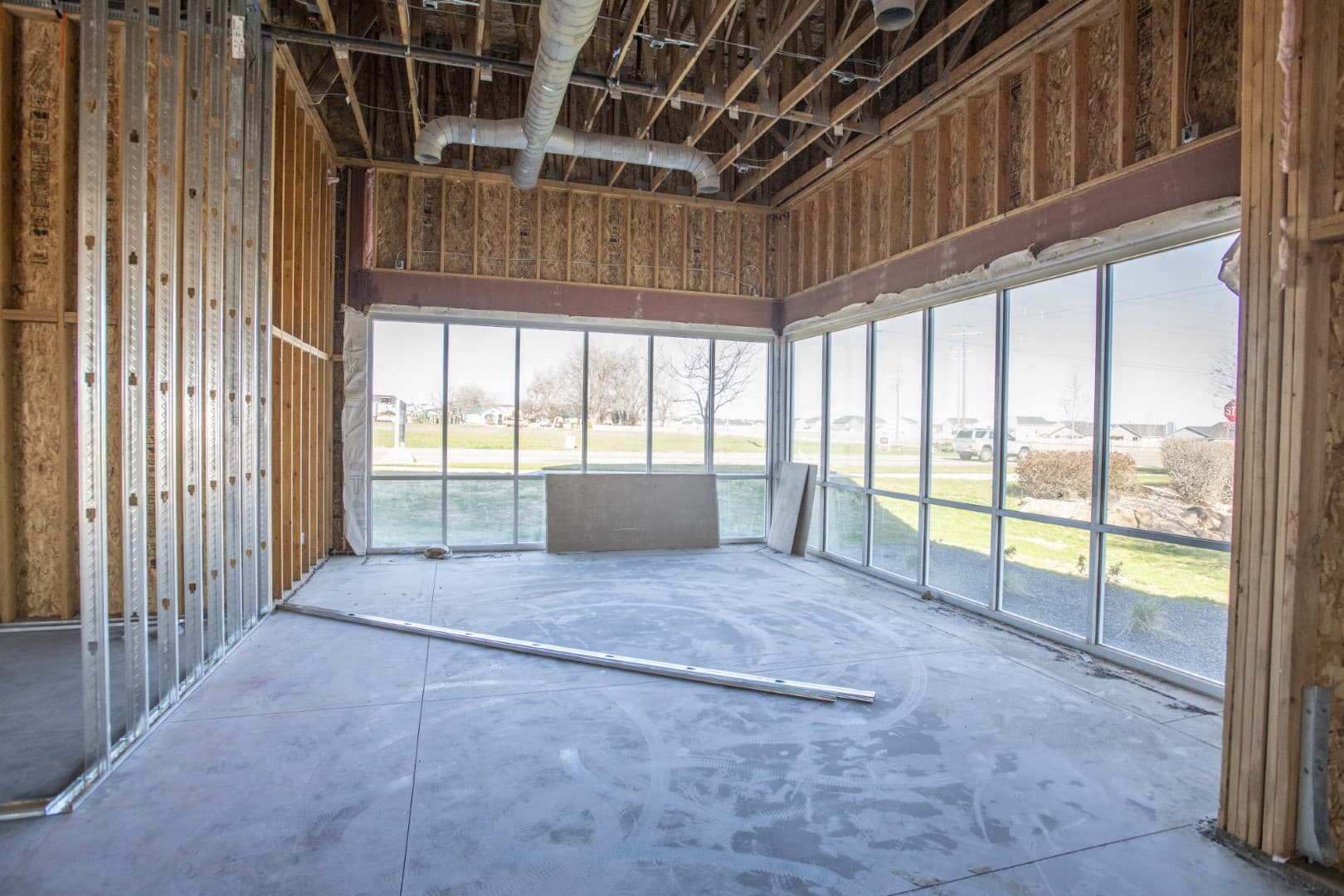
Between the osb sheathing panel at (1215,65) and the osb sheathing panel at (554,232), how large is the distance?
22.6 ft

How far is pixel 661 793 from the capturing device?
3.28 m

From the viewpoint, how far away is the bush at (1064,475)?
5.34 meters

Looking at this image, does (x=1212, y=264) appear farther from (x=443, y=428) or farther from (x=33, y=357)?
(x=33, y=357)

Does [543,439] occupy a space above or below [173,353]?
below

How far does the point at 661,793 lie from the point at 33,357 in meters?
6.14

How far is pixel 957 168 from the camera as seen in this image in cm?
699

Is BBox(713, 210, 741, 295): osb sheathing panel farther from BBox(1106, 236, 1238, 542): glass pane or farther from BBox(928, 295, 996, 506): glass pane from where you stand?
BBox(1106, 236, 1238, 542): glass pane

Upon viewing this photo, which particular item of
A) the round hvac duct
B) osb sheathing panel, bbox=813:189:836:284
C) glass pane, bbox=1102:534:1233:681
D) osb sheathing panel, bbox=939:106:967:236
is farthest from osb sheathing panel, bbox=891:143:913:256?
glass pane, bbox=1102:534:1233:681

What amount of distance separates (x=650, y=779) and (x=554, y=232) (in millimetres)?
7714

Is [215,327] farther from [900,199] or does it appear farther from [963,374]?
[900,199]

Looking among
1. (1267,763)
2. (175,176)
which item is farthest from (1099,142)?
(175,176)

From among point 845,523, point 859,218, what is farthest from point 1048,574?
point 859,218

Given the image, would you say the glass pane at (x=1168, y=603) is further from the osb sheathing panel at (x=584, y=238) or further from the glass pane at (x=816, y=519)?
the osb sheathing panel at (x=584, y=238)

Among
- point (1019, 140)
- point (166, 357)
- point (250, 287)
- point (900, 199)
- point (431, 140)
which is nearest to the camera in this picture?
point (166, 357)
